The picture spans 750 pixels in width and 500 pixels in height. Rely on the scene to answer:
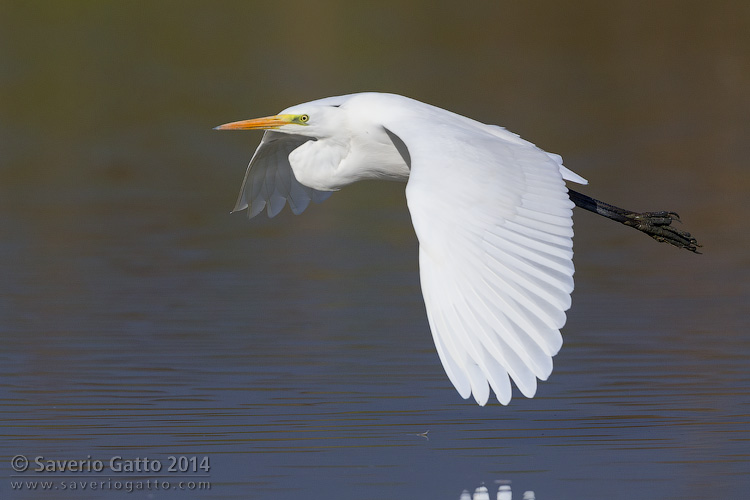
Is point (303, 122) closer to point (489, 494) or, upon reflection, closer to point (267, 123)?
point (267, 123)

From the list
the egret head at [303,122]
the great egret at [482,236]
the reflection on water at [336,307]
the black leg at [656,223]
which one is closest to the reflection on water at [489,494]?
the reflection on water at [336,307]

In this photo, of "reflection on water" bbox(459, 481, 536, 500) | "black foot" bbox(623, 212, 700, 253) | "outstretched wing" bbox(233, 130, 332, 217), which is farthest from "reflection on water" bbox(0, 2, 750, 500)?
"outstretched wing" bbox(233, 130, 332, 217)

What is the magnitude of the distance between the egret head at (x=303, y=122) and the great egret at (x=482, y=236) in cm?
2

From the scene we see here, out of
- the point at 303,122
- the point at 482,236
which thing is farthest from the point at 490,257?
the point at 303,122

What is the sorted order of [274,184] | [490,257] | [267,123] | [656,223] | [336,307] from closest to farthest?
[490,257] < [267,123] < [656,223] < [274,184] < [336,307]

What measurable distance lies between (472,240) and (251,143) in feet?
40.9

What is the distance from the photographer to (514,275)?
528 cm

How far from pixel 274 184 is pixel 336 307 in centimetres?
106

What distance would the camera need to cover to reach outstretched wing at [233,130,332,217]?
803 cm

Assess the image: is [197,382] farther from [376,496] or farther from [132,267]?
[132,267]

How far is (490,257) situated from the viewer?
5395 millimetres

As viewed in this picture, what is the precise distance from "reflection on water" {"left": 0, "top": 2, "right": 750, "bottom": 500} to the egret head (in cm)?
118

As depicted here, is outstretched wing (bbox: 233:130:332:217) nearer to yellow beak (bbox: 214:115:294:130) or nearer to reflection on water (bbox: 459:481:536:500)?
yellow beak (bbox: 214:115:294:130)

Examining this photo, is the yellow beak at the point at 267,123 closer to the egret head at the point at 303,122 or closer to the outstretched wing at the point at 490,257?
the egret head at the point at 303,122
